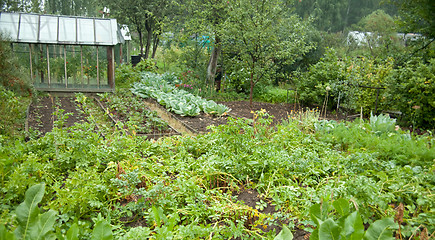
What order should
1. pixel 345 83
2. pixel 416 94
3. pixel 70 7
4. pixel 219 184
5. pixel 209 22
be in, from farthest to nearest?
pixel 70 7 < pixel 209 22 < pixel 345 83 < pixel 416 94 < pixel 219 184

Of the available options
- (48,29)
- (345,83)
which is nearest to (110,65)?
(48,29)

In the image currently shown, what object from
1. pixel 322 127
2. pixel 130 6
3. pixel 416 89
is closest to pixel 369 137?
pixel 322 127

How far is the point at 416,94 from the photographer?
8227 millimetres

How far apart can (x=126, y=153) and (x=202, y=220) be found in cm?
144

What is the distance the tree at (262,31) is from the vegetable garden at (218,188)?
5.09 metres

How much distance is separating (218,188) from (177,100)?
6.41 meters

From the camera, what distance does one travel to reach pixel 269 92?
1355 cm

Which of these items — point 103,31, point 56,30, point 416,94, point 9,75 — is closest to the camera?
point 9,75

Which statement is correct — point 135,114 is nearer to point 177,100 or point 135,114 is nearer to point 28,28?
point 177,100

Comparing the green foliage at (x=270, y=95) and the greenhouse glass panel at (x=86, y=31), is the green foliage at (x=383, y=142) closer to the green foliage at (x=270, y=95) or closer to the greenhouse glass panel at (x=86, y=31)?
the green foliage at (x=270, y=95)

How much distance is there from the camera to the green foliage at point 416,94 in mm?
7949

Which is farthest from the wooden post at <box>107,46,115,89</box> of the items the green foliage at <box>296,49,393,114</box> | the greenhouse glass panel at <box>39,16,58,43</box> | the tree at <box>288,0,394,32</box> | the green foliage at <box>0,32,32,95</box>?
the tree at <box>288,0,394,32</box>

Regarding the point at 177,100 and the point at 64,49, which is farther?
the point at 64,49

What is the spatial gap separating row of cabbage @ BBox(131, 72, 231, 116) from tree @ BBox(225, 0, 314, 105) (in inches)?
81.1
